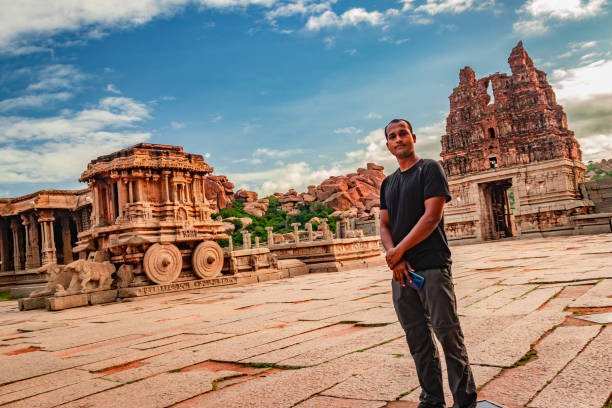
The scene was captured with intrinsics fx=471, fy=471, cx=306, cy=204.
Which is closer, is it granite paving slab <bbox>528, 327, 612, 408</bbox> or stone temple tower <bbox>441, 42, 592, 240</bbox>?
granite paving slab <bbox>528, 327, 612, 408</bbox>

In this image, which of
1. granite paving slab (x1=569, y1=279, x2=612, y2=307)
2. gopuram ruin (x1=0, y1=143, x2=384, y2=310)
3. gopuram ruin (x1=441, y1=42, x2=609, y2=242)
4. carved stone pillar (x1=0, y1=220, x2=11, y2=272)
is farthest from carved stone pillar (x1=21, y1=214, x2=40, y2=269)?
granite paving slab (x1=569, y1=279, x2=612, y2=307)

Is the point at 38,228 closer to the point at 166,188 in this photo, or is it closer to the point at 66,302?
the point at 166,188

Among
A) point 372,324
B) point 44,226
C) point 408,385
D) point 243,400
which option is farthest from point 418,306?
point 44,226

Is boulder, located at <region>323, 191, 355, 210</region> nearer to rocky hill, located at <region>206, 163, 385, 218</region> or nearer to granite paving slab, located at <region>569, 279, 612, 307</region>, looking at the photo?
rocky hill, located at <region>206, 163, 385, 218</region>

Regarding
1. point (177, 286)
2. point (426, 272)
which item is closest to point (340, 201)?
point (177, 286)

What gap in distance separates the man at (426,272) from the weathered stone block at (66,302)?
28.7 ft

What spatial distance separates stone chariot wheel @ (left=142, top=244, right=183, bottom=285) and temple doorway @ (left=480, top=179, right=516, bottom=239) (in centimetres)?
2483

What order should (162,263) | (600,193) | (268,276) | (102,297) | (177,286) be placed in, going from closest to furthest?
1. (102,297)
2. (162,263)
3. (177,286)
4. (268,276)
5. (600,193)

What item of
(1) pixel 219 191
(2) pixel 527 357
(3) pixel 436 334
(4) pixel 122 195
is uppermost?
(1) pixel 219 191

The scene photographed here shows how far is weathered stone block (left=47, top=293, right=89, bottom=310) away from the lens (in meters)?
9.25

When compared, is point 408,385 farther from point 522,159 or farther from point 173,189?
point 522,159

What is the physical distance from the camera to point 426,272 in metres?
2.32

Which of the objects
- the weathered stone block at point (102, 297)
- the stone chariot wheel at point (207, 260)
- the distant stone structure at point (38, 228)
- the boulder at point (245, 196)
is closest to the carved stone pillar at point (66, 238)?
the distant stone structure at point (38, 228)

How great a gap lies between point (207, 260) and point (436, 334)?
10004mm
